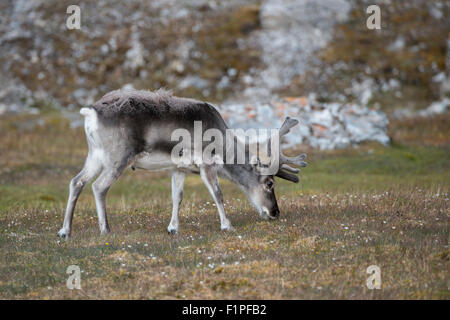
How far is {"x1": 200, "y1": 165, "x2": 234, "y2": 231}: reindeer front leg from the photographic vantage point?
11.1m

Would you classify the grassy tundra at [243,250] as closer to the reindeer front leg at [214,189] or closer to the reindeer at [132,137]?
the reindeer front leg at [214,189]

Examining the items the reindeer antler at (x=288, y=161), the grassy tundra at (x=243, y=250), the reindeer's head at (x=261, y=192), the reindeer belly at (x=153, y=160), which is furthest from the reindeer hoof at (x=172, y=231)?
the reindeer antler at (x=288, y=161)

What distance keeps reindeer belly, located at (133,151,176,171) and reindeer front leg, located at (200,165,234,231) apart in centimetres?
70

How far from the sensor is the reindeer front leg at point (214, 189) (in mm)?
11070

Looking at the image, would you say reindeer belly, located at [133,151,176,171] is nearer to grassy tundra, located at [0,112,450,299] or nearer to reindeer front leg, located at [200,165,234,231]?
reindeer front leg, located at [200,165,234,231]

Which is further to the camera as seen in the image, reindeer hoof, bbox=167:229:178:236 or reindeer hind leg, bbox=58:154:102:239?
reindeer hoof, bbox=167:229:178:236

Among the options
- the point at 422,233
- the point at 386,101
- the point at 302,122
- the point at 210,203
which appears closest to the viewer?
the point at 422,233

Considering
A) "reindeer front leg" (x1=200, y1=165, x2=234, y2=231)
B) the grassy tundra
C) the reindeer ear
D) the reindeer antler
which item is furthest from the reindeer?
the reindeer antler

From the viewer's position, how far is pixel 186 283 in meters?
7.70

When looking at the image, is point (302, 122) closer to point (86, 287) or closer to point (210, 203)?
point (210, 203)

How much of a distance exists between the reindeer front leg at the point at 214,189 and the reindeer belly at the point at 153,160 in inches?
27.5

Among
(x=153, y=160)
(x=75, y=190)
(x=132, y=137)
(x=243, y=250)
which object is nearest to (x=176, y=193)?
(x=153, y=160)
